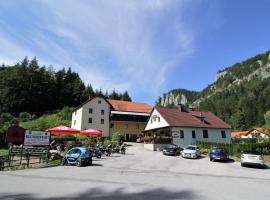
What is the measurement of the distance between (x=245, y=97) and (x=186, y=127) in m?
104

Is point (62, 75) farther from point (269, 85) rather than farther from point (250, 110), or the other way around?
point (269, 85)

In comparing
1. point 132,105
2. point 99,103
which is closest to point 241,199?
point 99,103

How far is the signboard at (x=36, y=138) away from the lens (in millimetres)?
20656

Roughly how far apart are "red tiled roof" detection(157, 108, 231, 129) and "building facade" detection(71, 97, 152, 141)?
37.5 ft

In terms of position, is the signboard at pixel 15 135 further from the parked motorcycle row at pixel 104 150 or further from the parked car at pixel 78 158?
the parked motorcycle row at pixel 104 150

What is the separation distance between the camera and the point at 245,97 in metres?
131

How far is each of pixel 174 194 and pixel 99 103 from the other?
45554 millimetres

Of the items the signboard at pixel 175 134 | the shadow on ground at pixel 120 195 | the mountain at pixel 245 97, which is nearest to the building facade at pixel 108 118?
the signboard at pixel 175 134

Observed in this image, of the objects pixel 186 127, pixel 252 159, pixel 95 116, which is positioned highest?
pixel 95 116

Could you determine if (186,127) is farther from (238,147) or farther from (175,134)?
(238,147)

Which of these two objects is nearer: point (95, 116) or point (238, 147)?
point (238, 147)

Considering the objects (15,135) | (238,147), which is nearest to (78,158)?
(15,135)

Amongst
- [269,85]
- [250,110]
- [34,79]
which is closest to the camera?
[34,79]

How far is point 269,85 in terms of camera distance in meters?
132
